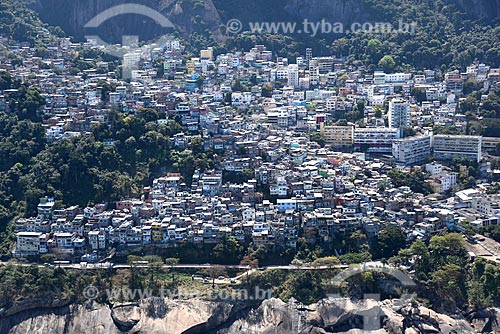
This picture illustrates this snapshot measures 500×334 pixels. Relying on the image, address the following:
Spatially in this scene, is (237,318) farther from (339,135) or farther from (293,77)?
(293,77)

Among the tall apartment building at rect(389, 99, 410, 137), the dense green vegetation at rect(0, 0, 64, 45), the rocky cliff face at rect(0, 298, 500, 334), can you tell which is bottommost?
the rocky cliff face at rect(0, 298, 500, 334)

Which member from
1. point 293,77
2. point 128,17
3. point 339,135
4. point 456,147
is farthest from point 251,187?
point 128,17

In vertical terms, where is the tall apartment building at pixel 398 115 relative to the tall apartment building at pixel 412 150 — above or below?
above

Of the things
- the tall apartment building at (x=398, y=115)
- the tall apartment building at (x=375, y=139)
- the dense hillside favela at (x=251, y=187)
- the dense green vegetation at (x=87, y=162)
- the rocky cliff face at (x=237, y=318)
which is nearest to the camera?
the rocky cliff face at (x=237, y=318)

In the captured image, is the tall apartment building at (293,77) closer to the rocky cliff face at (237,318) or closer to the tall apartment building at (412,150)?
the tall apartment building at (412,150)

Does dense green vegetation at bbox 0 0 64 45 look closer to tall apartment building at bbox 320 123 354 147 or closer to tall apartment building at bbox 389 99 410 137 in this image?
tall apartment building at bbox 320 123 354 147

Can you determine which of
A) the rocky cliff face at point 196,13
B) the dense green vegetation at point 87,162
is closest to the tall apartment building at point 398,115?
the dense green vegetation at point 87,162

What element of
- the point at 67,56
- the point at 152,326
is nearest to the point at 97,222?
the point at 152,326

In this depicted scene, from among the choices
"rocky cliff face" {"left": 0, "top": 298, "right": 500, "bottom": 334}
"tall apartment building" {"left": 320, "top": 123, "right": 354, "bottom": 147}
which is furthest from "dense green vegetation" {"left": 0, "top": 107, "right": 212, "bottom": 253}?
"tall apartment building" {"left": 320, "top": 123, "right": 354, "bottom": 147}
